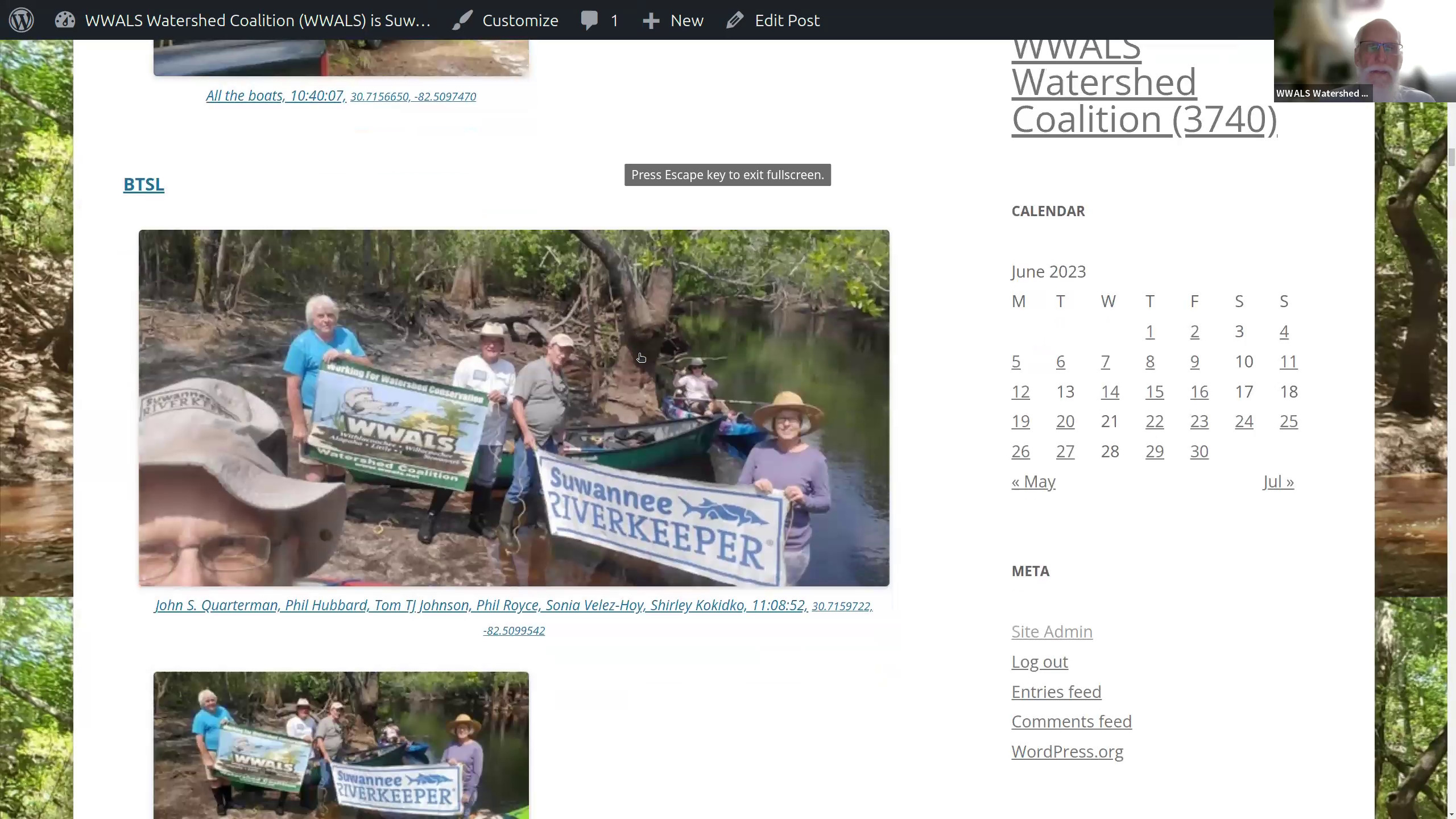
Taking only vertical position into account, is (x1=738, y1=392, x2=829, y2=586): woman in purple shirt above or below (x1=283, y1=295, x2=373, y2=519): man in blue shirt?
below

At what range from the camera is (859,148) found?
3.12 meters

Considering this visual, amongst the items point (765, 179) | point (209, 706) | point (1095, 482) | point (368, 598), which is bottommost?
point (209, 706)

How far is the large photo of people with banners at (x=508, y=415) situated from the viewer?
3.12 metres

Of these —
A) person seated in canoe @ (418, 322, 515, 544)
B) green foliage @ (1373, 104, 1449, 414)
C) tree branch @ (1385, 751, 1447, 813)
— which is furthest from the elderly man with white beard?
person seated in canoe @ (418, 322, 515, 544)

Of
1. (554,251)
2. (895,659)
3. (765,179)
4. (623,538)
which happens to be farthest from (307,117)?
(895,659)

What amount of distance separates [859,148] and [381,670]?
2.43 meters

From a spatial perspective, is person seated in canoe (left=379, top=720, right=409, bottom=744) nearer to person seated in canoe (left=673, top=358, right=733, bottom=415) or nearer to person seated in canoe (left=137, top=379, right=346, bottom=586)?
person seated in canoe (left=137, top=379, right=346, bottom=586)

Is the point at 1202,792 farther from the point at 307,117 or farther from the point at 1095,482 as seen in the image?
the point at 307,117

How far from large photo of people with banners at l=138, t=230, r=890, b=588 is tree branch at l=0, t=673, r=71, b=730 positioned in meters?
0.64

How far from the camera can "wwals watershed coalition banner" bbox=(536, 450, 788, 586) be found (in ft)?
10.2

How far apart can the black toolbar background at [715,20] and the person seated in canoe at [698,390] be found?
1.15 metres

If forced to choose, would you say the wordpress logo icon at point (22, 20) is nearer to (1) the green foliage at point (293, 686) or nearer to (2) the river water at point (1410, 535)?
(1) the green foliage at point (293, 686)

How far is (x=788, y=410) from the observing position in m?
3.13

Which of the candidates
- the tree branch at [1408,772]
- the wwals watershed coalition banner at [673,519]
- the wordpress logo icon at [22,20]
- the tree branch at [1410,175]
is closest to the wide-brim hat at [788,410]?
the wwals watershed coalition banner at [673,519]
